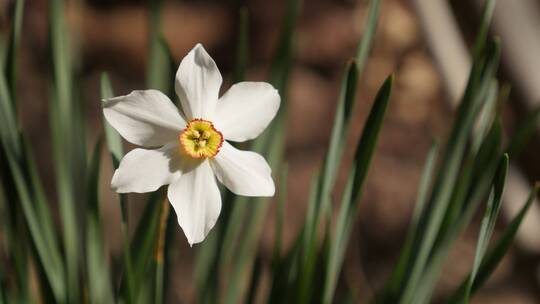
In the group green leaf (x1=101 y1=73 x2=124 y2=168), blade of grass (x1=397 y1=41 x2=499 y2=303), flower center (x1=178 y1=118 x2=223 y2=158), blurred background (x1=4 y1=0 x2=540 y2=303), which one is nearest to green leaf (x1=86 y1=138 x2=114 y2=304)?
green leaf (x1=101 y1=73 x2=124 y2=168)

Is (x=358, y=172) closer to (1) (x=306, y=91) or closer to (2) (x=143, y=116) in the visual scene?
(2) (x=143, y=116)

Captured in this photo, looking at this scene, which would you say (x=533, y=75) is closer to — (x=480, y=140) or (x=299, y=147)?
(x=480, y=140)

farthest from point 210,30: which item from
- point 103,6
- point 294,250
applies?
point 294,250

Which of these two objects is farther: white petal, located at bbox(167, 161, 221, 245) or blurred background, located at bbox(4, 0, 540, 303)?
blurred background, located at bbox(4, 0, 540, 303)

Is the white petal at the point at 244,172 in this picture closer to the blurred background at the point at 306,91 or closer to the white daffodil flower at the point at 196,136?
the white daffodil flower at the point at 196,136

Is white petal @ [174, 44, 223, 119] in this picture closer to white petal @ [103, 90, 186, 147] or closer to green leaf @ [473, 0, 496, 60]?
white petal @ [103, 90, 186, 147]

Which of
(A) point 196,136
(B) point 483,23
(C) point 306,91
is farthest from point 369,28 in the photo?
(C) point 306,91

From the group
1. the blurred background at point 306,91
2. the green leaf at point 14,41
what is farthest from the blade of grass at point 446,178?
the blurred background at point 306,91

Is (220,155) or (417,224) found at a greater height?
(220,155)

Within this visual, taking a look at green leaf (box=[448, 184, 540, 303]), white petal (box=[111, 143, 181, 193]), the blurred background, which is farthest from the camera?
the blurred background
